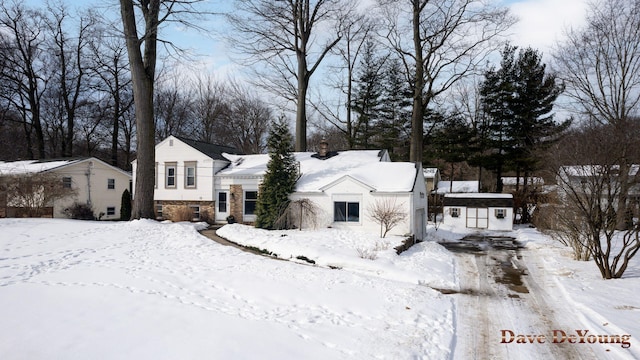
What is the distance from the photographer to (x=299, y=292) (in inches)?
305

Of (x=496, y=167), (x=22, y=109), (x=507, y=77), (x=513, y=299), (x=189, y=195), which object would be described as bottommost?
(x=513, y=299)

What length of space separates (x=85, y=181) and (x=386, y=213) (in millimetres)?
20286

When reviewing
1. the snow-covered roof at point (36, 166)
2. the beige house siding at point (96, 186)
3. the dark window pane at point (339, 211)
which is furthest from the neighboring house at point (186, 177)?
the dark window pane at point (339, 211)

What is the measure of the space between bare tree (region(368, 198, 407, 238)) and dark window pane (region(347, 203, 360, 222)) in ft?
1.96

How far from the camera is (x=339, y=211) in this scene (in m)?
16.4

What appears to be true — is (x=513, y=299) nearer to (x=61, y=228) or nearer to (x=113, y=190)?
(x=61, y=228)

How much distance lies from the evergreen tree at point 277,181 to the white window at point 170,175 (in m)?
7.01

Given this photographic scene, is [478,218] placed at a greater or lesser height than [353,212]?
lesser

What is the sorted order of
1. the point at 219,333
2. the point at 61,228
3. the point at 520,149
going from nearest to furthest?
the point at 219,333 → the point at 61,228 → the point at 520,149

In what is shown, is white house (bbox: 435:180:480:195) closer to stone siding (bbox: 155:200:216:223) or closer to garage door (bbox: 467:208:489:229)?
garage door (bbox: 467:208:489:229)

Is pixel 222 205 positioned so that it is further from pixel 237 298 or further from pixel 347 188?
pixel 237 298

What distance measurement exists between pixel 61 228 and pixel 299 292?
9661 mm

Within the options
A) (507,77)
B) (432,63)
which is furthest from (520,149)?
(432,63)

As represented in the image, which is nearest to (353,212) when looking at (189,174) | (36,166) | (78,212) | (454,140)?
(189,174)
